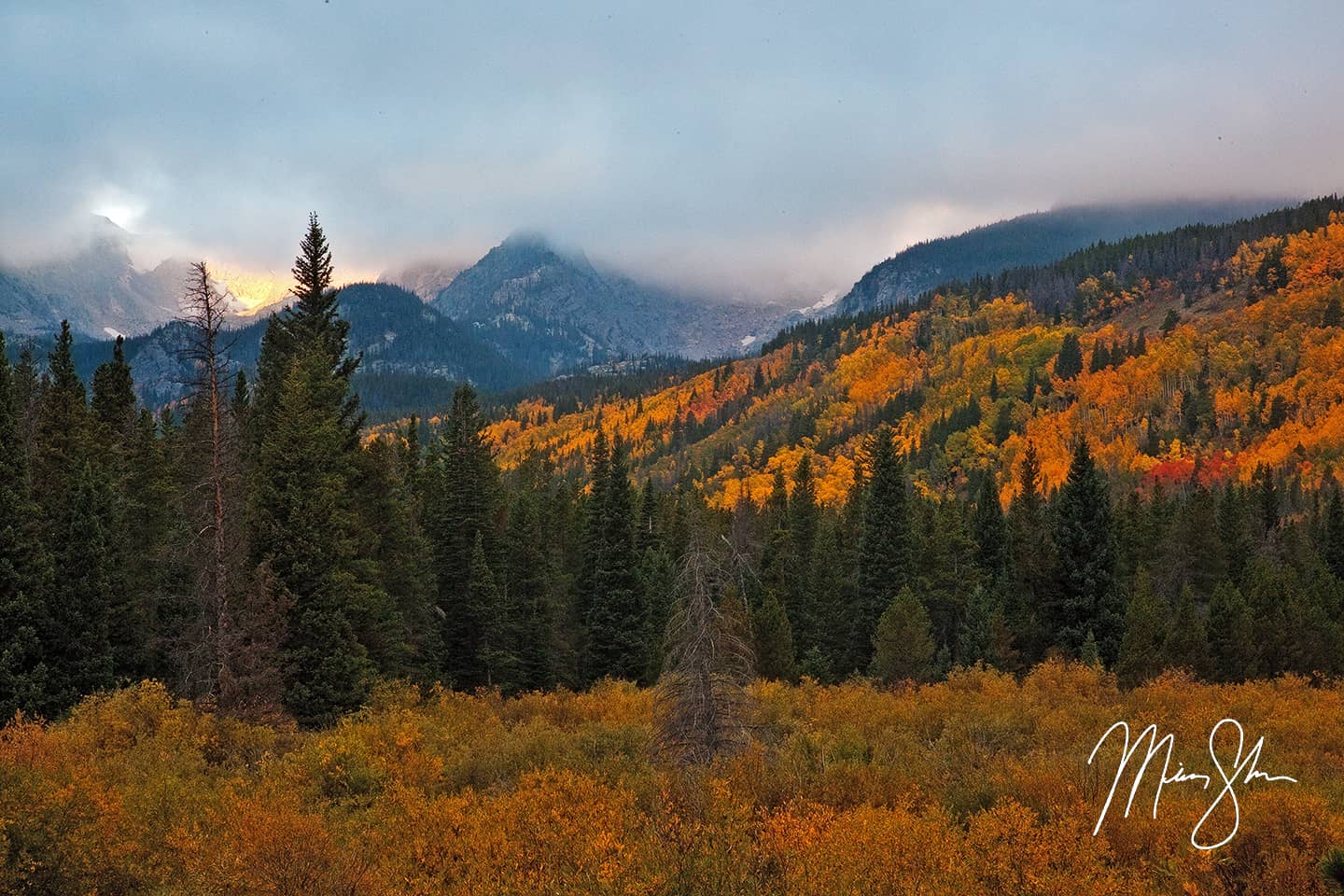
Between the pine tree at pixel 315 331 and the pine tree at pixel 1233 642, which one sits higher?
the pine tree at pixel 315 331

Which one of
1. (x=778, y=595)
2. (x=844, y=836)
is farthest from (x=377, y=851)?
(x=778, y=595)

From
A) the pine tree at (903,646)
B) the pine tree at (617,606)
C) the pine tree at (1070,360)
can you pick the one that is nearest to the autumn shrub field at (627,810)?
the pine tree at (903,646)

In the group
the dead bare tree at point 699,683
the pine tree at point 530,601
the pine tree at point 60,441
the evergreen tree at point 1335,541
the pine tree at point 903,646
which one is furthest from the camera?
the evergreen tree at point 1335,541

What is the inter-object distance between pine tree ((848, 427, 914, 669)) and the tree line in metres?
0.17

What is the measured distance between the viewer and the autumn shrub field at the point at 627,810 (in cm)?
922

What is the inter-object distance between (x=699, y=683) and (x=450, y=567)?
32627mm

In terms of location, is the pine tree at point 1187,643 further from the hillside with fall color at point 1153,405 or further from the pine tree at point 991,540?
the hillside with fall color at point 1153,405

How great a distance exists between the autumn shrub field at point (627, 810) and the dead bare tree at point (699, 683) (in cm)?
77

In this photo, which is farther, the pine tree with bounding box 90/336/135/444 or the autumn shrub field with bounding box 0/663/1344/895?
the pine tree with bounding box 90/336/135/444

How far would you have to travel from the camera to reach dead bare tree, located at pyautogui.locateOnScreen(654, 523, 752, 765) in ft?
55.6

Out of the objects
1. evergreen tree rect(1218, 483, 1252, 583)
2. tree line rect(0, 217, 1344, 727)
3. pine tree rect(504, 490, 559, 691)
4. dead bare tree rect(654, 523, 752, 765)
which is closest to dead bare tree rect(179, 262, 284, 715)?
tree line rect(0, 217, 1344, 727)

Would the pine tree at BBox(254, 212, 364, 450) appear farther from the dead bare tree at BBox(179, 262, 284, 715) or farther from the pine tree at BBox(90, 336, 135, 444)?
the pine tree at BBox(90, 336, 135, 444)

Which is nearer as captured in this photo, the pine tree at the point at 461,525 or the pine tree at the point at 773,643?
the pine tree at the point at 773,643

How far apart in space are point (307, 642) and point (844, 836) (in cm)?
2218
